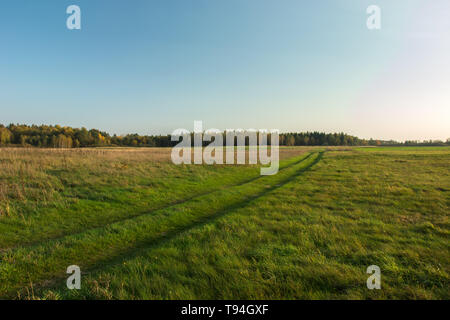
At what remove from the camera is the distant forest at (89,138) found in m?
80.1

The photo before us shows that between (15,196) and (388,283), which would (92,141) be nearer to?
(15,196)

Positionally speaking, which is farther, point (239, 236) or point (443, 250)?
point (239, 236)

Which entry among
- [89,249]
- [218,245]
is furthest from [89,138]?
[218,245]

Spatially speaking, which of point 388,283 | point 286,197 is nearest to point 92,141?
point 286,197

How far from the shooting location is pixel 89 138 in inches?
4060

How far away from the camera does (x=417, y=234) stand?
673 centimetres

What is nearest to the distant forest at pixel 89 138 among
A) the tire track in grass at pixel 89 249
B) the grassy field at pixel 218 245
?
the grassy field at pixel 218 245

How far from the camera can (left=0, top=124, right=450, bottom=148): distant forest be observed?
8012 cm

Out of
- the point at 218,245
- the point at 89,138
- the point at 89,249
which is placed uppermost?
the point at 89,138

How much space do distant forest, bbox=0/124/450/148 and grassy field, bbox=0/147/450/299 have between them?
75.9m

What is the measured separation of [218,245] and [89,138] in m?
120

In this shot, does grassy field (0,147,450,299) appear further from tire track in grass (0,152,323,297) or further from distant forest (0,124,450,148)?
distant forest (0,124,450,148)

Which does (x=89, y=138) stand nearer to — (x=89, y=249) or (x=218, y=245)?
(x=89, y=249)
